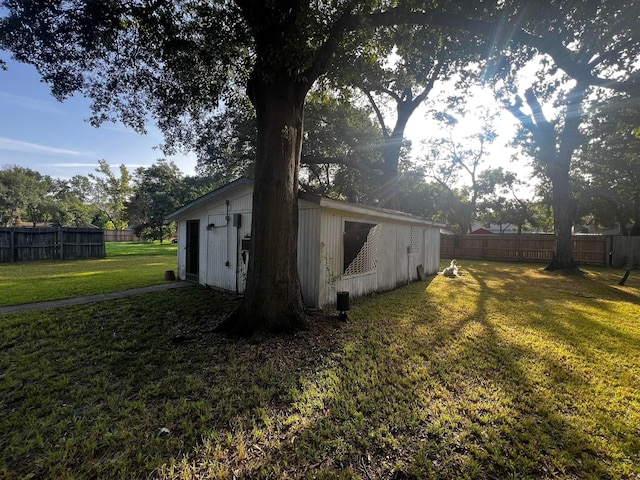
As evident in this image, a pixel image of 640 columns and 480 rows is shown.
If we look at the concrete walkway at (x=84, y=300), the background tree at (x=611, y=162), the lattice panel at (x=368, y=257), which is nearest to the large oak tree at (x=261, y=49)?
the lattice panel at (x=368, y=257)

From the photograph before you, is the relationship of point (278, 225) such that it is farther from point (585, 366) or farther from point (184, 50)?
point (585, 366)

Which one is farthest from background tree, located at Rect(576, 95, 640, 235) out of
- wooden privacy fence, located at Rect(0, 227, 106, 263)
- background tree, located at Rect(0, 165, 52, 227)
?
background tree, located at Rect(0, 165, 52, 227)

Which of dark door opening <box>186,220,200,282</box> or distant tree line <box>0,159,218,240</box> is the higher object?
distant tree line <box>0,159,218,240</box>

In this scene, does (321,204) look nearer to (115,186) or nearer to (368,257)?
(368,257)

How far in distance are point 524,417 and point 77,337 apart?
19.8 ft

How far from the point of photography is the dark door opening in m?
9.15

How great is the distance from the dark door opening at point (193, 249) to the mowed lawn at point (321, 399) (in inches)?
154

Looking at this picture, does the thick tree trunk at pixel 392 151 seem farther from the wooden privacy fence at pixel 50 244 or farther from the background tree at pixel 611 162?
the wooden privacy fence at pixel 50 244

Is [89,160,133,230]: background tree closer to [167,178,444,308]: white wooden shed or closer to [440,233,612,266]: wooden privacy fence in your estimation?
[167,178,444,308]: white wooden shed

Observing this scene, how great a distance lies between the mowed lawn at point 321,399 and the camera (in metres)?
2.02

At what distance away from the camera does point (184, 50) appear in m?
5.36

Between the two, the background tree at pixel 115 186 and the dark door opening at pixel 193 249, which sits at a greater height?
the background tree at pixel 115 186

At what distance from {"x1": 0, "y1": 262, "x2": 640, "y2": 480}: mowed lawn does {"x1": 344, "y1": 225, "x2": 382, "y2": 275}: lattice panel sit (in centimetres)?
173

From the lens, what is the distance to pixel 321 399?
110 inches
